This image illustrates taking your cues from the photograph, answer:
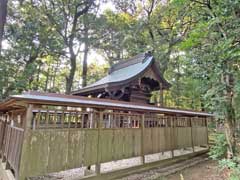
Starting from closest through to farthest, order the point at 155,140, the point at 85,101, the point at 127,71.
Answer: the point at 85,101 < the point at 155,140 < the point at 127,71

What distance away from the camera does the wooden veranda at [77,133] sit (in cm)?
491

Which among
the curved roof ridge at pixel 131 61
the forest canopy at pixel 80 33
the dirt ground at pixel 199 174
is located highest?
the forest canopy at pixel 80 33

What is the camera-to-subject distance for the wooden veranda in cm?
491

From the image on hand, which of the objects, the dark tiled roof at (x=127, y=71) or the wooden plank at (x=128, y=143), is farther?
the dark tiled roof at (x=127, y=71)

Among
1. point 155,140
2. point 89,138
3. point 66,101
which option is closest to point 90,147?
point 89,138

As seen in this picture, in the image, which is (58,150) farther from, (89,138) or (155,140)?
(155,140)

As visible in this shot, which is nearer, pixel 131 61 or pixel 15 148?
pixel 15 148

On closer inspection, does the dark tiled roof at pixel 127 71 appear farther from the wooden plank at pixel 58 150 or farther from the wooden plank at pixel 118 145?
the wooden plank at pixel 58 150

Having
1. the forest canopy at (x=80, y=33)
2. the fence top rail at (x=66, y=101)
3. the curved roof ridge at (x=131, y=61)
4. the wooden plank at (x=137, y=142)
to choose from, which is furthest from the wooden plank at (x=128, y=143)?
the curved roof ridge at (x=131, y=61)

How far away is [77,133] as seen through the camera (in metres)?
5.74

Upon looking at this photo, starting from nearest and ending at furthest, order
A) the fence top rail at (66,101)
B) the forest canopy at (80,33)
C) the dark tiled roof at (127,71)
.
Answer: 1. the fence top rail at (66,101)
2. the dark tiled roof at (127,71)
3. the forest canopy at (80,33)

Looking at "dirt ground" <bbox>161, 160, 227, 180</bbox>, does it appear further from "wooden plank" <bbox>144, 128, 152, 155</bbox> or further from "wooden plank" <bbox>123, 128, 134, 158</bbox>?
"wooden plank" <bbox>123, 128, 134, 158</bbox>

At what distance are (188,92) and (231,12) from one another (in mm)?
15402

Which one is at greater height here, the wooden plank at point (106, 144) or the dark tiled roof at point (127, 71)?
the dark tiled roof at point (127, 71)
